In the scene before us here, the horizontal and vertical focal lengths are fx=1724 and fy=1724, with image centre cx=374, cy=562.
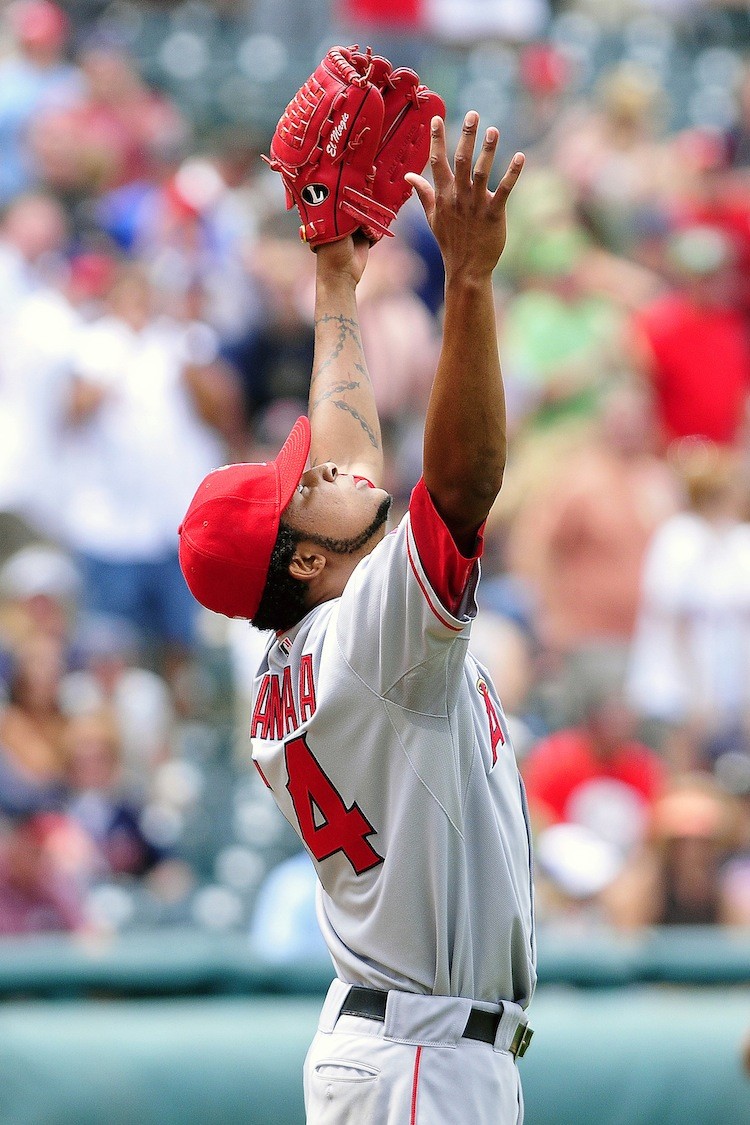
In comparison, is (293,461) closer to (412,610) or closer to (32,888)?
(412,610)

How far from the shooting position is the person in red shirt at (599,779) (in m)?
6.15

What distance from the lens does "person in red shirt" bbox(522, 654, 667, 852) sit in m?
6.15

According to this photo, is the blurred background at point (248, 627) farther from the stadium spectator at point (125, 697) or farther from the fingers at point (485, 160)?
the fingers at point (485, 160)

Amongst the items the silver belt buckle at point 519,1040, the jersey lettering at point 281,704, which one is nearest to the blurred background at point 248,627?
the silver belt buckle at point 519,1040

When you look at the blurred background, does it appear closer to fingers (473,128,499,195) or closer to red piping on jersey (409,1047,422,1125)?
red piping on jersey (409,1047,422,1125)

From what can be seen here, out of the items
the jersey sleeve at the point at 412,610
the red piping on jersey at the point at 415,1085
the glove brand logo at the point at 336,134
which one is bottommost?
the red piping on jersey at the point at 415,1085

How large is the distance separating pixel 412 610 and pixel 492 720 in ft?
1.34

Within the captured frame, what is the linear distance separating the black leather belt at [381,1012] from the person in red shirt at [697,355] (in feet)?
18.7

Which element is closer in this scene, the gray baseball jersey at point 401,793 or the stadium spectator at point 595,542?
the gray baseball jersey at point 401,793

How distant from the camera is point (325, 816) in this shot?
2555 mm

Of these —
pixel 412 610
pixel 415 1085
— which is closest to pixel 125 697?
pixel 415 1085

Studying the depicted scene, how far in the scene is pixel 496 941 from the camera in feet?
8.26

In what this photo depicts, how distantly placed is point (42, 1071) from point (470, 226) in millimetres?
2761

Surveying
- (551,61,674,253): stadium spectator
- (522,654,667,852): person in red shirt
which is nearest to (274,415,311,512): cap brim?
(522,654,667,852): person in red shirt
